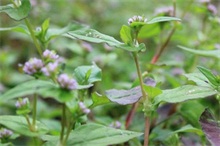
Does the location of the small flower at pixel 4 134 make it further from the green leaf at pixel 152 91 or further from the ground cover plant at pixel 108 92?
the green leaf at pixel 152 91

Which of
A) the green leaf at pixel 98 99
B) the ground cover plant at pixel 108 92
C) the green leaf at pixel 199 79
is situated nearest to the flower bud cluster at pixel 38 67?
the ground cover plant at pixel 108 92

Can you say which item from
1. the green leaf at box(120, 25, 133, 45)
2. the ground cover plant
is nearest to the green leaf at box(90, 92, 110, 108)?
the ground cover plant

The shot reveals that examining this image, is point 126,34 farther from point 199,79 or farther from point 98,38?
point 199,79

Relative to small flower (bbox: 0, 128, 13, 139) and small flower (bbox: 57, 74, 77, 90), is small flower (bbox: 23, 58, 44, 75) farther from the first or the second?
small flower (bbox: 0, 128, 13, 139)

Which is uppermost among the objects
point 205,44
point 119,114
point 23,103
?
point 23,103

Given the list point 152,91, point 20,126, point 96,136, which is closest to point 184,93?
point 152,91

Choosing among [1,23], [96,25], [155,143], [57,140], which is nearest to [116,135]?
[57,140]

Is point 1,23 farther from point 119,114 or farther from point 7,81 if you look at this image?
point 119,114
